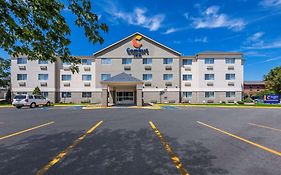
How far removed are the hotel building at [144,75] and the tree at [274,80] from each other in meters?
14.3

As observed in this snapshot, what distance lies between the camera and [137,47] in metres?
36.7

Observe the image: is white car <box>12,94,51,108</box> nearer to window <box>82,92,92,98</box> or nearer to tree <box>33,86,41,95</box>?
tree <box>33,86,41,95</box>

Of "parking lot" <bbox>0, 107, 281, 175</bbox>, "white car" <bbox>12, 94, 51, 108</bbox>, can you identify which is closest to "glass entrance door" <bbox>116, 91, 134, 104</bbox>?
"white car" <bbox>12, 94, 51, 108</bbox>

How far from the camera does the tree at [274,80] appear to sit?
143 ft

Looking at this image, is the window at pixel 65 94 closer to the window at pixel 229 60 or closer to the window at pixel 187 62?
the window at pixel 187 62

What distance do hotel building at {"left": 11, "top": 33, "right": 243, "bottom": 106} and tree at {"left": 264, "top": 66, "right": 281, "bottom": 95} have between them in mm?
14345

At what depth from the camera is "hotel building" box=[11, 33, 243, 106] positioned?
3650cm

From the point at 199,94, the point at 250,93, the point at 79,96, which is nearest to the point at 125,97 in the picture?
the point at 79,96

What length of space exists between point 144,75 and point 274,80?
115 feet

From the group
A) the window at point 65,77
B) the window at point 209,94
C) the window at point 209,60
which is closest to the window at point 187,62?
the window at point 209,60

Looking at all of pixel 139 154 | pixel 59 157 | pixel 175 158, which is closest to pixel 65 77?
pixel 59 157

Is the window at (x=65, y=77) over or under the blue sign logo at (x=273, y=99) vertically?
over

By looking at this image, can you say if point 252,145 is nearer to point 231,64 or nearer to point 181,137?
point 181,137

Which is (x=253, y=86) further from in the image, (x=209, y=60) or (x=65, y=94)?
(x=65, y=94)
